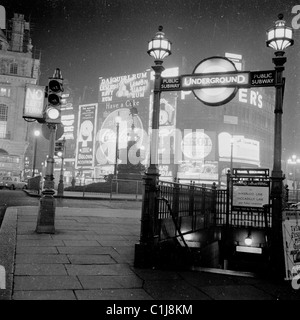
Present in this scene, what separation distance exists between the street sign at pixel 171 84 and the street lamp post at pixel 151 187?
104 mm

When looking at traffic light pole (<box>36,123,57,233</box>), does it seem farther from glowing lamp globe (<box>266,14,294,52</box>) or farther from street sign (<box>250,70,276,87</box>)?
glowing lamp globe (<box>266,14,294,52</box>)

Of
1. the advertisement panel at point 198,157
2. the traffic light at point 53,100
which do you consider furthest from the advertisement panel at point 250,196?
the advertisement panel at point 198,157

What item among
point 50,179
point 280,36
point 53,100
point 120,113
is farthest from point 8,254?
point 120,113

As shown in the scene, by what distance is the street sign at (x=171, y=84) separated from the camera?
7.41 m

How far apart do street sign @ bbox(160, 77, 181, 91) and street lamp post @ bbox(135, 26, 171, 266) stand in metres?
0.10

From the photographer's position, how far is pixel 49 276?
539 centimetres

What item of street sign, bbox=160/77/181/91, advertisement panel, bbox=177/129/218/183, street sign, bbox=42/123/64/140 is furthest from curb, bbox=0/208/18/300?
advertisement panel, bbox=177/129/218/183

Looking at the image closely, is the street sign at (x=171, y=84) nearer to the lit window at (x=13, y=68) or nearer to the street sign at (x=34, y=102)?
the street sign at (x=34, y=102)

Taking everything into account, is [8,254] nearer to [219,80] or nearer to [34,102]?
[34,102]

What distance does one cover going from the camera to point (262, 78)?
23.1 feet

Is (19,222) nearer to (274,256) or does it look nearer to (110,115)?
(274,256)

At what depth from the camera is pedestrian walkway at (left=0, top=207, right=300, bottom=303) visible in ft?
15.5

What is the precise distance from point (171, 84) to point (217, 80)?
101cm
